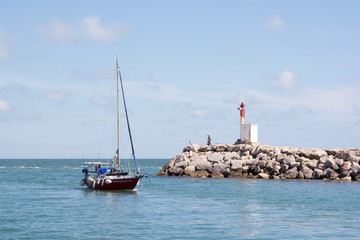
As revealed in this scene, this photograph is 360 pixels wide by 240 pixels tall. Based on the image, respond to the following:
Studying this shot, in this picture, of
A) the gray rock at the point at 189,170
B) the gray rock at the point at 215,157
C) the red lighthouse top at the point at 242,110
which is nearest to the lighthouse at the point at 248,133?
the red lighthouse top at the point at 242,110

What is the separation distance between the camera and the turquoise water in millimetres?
24719

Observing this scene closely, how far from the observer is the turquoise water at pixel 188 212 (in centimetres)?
2472

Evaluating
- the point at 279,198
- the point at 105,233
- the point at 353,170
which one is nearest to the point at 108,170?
the point at 279,198

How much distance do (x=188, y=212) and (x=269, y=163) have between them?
89.2 feet

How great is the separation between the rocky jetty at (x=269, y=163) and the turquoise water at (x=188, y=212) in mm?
5160

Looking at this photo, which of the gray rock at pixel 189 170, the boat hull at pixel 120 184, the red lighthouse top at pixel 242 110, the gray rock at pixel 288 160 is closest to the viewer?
the boat hull at pixel 120 184

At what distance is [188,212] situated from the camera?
3139cm

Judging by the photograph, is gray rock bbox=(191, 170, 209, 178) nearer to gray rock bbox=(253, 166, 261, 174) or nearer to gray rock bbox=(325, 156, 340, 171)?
gray rock bbox=(253, 166, 261, 174)

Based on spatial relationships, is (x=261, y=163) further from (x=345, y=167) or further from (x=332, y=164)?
(x=345, y=167)

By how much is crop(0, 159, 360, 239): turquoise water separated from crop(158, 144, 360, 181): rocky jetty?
5.16 m

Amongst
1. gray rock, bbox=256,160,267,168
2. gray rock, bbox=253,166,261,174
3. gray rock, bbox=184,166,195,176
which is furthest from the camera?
gray rock, bbox=184,166,195,176

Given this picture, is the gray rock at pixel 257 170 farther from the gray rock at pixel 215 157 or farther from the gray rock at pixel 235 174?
the gray rock at pixel 215 157

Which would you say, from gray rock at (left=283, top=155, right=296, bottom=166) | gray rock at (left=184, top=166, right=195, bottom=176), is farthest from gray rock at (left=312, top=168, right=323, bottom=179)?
gray rock at (left=184, top=166, right=195, bottom=176)

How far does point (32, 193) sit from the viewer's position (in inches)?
1761
